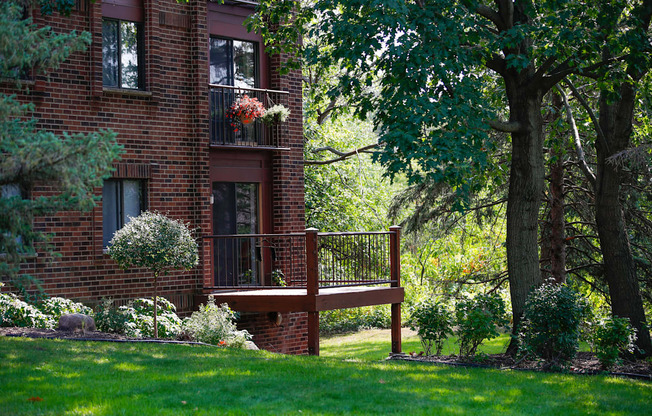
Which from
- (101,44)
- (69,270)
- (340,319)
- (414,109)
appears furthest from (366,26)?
(340,319)

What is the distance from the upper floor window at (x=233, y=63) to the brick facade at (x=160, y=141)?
29cm

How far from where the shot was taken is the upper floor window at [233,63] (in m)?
15.7

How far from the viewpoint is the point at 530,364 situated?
10.8m

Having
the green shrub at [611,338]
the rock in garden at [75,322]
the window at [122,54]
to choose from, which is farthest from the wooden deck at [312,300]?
the green shrub at [611,338]

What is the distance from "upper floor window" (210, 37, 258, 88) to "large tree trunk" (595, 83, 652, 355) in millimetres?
7344

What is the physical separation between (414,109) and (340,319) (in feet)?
49.0

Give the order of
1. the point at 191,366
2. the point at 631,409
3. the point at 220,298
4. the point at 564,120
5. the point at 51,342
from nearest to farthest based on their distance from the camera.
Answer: the point at 631,409
the point at 191,366
the point at 51,342
the point at 220,298
the point at 564,120

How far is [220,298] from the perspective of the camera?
14133 millimetres

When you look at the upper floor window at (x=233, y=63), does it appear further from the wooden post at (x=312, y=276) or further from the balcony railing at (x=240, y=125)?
the wooden post at (x=312, y=276)

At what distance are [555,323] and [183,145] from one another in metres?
8.00

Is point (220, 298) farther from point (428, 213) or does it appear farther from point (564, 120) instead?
point (564, 120)

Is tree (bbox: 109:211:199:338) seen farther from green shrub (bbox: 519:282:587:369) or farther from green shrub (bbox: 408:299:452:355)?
green shrub (bbox: 519:282:587:369)

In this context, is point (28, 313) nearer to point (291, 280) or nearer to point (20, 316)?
point (20, 316)

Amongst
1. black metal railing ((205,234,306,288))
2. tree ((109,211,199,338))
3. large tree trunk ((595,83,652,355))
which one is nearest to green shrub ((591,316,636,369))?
large tree trunk ((595,83,652,355))
